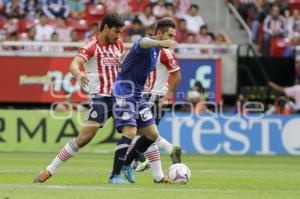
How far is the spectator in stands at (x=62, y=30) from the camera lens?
85.5 feet

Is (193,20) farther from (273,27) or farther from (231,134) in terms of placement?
(231,134)

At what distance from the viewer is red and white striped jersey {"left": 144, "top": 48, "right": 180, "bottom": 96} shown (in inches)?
579

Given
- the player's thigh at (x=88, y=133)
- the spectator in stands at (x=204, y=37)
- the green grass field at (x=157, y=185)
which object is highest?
the spectator in stands at (x=204, y=37)

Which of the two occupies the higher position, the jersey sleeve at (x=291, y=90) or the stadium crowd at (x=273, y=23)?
the stadium crowd at (x=273, y=23)

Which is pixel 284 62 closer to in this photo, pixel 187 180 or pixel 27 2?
pixel 27 2

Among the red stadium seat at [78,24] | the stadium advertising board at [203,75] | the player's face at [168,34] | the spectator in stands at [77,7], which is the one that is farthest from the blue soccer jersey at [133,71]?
the spectator in stands at [77,7]

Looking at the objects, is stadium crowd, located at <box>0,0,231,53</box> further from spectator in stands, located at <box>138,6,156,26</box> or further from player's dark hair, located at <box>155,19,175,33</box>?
player's dark hair, located at <box>155,19,175,33</box>

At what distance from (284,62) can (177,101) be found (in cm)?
317

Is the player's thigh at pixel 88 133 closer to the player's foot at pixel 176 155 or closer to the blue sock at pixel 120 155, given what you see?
the blue sock at pixel 120 155

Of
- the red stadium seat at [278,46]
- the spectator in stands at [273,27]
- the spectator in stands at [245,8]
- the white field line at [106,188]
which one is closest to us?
the white field line at [106,188]

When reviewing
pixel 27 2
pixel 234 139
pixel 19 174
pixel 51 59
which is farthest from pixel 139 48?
pixel 27 2

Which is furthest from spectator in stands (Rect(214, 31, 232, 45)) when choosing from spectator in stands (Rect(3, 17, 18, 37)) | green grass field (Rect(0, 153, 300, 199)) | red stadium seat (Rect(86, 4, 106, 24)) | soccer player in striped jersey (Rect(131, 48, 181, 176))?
soccer player in striped jersey (Rect(131, 48, 181, 176))

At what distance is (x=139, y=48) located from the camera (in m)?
12.4

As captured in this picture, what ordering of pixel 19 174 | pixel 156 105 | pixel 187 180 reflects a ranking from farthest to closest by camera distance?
pixel 156 105, pixel 19 174, pixel 187 180
